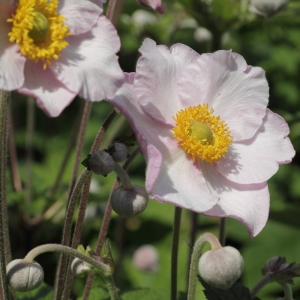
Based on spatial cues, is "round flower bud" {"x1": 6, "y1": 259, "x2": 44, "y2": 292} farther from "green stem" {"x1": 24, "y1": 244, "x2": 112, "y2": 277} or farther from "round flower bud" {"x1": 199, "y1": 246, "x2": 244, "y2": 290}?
"round flower bud" {"x1": 199, "y1": 246, "x2": 244, "y2": 290}

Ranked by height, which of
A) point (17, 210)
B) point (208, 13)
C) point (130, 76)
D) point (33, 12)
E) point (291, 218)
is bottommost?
point (17, 210)

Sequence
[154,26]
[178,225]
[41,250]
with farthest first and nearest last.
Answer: [154,26] → [178,225] → [41,250]

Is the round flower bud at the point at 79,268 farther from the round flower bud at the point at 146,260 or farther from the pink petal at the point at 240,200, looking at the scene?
the round flower bud at the point at 146,260

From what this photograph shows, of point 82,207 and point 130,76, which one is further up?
point 130,76

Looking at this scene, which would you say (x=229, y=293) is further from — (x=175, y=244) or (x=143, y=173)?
(x=143, y=173)

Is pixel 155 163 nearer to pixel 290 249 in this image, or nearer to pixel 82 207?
pixel 82 207

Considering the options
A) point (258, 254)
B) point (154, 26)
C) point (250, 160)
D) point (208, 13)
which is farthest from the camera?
point (258, 254)

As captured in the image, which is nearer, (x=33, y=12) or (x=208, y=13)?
(x=33, y=12)

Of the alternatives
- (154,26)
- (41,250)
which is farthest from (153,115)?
(154,26)
